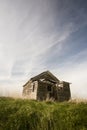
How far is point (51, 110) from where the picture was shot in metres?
7.28

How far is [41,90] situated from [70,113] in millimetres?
14984

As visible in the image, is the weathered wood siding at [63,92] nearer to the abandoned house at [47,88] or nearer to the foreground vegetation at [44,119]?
the abandoned house at [47,88]

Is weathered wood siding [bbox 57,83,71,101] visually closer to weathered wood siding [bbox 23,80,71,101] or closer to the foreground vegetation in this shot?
weathered wood siding [bbox 23,80,71,101]

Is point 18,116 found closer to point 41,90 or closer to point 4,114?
point 4,114

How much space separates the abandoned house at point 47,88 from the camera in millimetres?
21672

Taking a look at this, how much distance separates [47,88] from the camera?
76.2ft

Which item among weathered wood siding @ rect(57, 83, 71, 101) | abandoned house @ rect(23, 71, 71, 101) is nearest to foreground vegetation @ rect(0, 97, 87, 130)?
abandoned house @ rect(23, 71, 71, 101)

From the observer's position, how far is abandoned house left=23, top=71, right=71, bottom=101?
21.7 metres

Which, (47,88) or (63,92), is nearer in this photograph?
(47,88)

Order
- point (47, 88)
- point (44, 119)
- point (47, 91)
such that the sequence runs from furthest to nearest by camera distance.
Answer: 1. point (47, 88)
2. point (47, 91)
3. point (44, 119)

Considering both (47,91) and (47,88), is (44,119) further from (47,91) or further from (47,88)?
(47,88)

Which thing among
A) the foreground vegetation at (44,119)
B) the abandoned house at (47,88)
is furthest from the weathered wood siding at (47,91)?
the foreground vegetation at (44,119)

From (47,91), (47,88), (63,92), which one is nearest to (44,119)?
(47,91)

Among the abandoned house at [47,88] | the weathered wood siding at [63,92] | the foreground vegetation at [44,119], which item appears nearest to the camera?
the foreground vegetation at [44,119]
